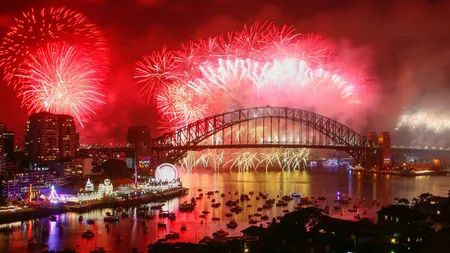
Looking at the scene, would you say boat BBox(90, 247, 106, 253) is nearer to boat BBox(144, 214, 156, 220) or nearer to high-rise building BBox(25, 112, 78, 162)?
boat BBox(144, 214, 156, 220)

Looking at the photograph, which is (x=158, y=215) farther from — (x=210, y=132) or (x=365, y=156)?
(x=365, y=156)

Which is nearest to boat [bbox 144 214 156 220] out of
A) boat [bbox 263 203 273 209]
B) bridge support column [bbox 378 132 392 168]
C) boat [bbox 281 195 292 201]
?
boat [bbox 263 203 273 209]

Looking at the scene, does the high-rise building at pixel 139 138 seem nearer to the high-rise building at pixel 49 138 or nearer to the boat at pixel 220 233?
the high-rise building at pixel 49 138

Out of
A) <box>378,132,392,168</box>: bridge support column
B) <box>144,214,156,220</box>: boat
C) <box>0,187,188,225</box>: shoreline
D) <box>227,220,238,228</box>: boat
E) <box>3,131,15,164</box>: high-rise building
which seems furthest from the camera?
<box>378,132,392,168</box>: bridge support column

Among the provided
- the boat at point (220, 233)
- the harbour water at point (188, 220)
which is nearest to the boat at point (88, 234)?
the harbour water at point (188, 220)

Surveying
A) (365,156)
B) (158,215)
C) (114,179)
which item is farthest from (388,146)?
(158,215)

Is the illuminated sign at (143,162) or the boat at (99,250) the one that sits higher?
the illuminated sign at (143,162)

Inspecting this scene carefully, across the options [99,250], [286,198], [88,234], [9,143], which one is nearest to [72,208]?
[88,234]

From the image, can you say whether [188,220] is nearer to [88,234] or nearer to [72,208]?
[88,234]
